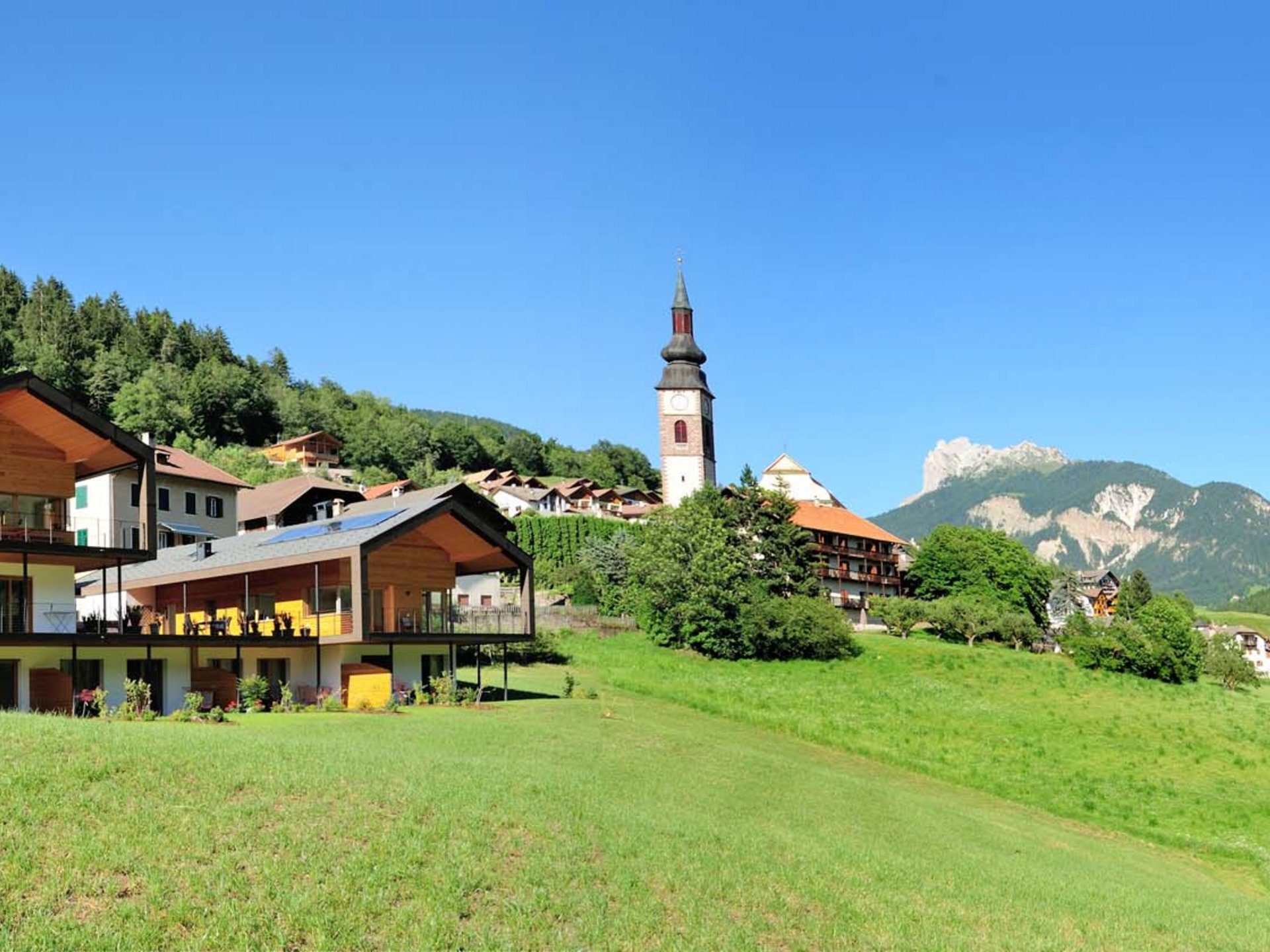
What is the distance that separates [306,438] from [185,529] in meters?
65.6

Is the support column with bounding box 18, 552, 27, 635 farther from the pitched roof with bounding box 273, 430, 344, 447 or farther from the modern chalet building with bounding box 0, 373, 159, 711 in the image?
the pitched roof with bounding box 273, 430, 344, 447

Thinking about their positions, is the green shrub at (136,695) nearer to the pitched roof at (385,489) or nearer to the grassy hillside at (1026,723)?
the grassy hillside at (1026,723)

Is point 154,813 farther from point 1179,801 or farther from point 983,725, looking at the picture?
point 983,725

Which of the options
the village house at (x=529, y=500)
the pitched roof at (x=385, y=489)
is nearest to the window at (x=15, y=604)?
the pitched roof at (x=385, y=489)

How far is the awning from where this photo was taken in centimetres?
6681

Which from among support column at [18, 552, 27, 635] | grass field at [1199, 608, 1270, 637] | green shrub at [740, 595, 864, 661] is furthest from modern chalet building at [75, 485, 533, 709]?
grass field at [1199, 608, 1270, 637]

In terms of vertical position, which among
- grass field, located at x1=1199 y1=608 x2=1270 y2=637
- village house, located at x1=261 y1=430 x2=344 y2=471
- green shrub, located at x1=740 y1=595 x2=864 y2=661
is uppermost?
village house, located at x1=261 y1=430 x2=344 y2=471

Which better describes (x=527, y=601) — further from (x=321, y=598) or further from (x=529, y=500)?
(x=529, y=500)

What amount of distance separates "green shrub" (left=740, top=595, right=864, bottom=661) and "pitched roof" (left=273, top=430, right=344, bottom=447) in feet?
258

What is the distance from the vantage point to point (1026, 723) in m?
50.5

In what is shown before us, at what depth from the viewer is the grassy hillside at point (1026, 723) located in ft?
118

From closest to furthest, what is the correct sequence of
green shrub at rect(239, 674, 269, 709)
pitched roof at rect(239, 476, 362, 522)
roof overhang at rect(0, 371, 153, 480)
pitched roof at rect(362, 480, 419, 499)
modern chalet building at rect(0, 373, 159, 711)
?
roof overhang at rect(0, 371, 153, 480)
modern chalet building at rect(0, 373, 159, 711)
green shrub at rect(239, 674, 269, 709)
pitched roof at rect(239, 476, 362, 522)
pitched roof at rect(362, 480, 419, 499)

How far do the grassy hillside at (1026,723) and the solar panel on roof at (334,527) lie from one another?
1263 centimetres

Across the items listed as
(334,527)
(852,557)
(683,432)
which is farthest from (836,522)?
(334,527)
